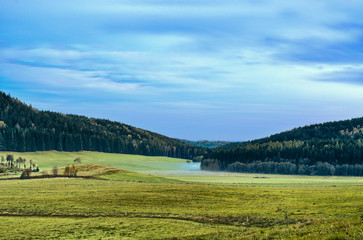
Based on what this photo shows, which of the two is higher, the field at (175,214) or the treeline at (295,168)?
the treeline at (295,168)

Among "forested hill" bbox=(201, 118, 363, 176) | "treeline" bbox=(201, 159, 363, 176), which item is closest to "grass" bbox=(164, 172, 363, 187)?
"treeline" bbox=(201, 159, 363, 176)

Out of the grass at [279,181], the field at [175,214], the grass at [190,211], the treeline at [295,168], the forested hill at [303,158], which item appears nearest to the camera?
the grass at [190,211]

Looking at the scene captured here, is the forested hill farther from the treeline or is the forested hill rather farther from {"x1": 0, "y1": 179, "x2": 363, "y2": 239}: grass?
{"x1": 0, "y1": 179, "x2": 363, "y2": 239}: grass

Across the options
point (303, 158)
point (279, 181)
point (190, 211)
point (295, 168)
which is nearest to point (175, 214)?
point (190, 211)

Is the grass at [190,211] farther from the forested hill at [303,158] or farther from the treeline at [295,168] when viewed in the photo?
the forested hill at [303,158]

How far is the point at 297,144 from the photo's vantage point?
629 ft

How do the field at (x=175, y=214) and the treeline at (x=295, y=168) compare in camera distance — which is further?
the treeline at (x=295, y=168)

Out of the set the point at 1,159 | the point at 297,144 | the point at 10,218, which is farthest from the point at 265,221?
the point at 1,159

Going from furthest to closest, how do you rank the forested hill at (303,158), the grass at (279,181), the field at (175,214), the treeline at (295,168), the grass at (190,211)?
the forested hill at (303,158)
the treeline at (295,168)
the grass at (279,181)
the field at (175,214)
the grass at (190,211)

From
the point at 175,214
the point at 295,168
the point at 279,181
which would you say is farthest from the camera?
the point at 295,168

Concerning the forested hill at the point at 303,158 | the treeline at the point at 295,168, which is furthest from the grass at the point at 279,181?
the forested hill at the point at 303,158

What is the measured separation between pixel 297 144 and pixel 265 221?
485 ft

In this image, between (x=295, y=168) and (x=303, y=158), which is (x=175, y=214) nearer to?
(x=295, y=168)

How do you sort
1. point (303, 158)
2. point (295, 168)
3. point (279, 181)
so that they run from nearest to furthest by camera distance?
1. point (279, 181)
2. point (295, 168)
3. point (303, 158)
